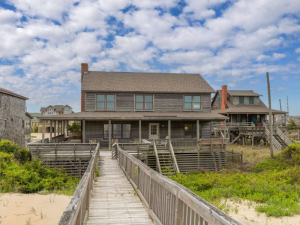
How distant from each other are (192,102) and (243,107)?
1560 centimetres

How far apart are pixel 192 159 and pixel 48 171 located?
40.6ft

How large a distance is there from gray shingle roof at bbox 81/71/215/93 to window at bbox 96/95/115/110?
0.82 m

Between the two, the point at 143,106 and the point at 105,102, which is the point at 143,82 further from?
the point at 105,102

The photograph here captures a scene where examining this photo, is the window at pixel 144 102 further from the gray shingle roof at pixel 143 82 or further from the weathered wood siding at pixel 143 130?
the weathered wood siding at pixel 143 130

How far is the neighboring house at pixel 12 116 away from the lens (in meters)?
27.3

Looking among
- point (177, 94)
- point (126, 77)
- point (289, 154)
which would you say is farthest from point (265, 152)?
point (126, 77)

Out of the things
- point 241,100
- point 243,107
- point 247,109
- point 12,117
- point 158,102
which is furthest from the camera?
point 241,100

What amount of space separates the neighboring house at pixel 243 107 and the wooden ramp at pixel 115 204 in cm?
3024

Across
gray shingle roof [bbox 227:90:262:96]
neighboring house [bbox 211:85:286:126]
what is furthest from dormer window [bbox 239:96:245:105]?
gray shingle roof [bbox 227:90:262:96]

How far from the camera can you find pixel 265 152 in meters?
29.1

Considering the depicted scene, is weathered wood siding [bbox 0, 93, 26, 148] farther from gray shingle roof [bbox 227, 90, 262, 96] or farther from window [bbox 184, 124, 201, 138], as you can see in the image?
gray shingle roof [bbox 227, 90, 262, 96]

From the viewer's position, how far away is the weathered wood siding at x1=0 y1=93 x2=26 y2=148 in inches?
1077

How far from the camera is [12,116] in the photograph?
29.8 meters

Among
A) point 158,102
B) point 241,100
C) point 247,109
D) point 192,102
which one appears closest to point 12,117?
point 158,102
